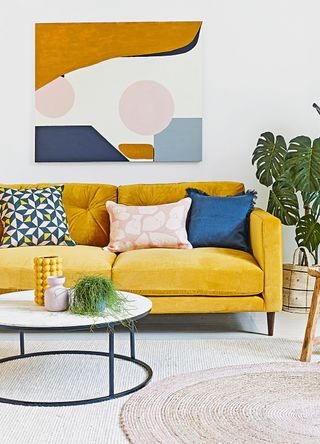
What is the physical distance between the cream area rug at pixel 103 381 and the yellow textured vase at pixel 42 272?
0.37 metres

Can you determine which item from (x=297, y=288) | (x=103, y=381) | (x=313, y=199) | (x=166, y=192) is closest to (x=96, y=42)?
(x=166, y=192)

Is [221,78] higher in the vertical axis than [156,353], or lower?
higher

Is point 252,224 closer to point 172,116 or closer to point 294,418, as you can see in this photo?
point 172,116

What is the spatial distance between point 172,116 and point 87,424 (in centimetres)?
286

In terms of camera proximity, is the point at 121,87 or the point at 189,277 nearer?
the point at 189,277

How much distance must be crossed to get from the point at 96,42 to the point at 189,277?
2.13m

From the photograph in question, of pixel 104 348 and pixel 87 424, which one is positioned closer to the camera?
pixel 87 424

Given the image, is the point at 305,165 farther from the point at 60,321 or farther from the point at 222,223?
the point at 60,321

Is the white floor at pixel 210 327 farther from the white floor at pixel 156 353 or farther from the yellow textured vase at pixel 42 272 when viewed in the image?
the yellow textured vase at pixel 42 272

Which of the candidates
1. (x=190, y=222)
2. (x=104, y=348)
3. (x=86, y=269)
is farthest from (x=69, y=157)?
(x=104, y=348)

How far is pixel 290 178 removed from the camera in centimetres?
434

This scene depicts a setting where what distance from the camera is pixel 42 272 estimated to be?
2.92 meters

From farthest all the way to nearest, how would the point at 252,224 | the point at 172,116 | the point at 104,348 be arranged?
1. the point at 172,116
2. the point at 252,224
3. the point at 104,348

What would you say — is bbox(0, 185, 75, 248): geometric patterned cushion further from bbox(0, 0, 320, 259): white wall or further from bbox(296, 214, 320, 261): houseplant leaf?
bbox(296, 214, 320, 261): houseplant leaf
